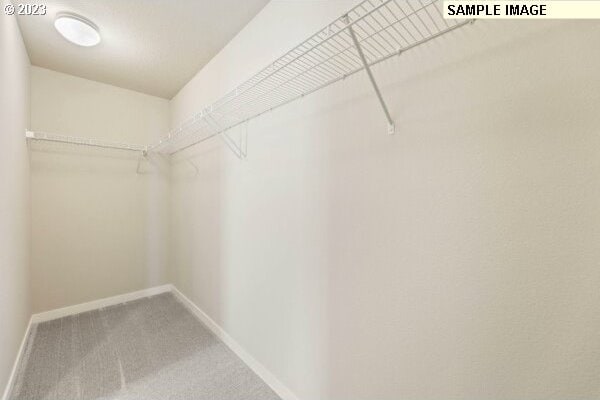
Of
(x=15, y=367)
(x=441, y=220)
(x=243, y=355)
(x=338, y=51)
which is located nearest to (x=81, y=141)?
(x=15, y=367)

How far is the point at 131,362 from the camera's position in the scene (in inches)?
71.5

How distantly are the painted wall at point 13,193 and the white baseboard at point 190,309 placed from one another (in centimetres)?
25

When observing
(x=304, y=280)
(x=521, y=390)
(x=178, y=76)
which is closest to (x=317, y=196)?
(x=304, y=280)

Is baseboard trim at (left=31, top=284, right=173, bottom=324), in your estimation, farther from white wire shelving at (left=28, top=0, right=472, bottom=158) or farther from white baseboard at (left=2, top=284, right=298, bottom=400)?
white wire shelving at (left=28, top=0, right=472, bottom=158)

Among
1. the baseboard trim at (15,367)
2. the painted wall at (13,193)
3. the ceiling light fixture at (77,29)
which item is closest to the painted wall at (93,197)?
the painted wall at (13,193)

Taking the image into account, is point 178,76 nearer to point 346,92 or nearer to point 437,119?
point 346,92

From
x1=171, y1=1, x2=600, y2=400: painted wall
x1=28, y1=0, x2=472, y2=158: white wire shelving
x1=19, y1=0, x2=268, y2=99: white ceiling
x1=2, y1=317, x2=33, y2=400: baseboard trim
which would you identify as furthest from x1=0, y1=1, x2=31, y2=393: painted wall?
x1=171, y1=1, x2=600, y2=400: painted wall

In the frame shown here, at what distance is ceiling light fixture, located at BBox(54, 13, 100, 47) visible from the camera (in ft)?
5.53

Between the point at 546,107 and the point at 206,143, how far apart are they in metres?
2.25

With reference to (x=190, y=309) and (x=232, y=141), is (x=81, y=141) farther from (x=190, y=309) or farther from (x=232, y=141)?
(x=190, y=309)

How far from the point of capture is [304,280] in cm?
139

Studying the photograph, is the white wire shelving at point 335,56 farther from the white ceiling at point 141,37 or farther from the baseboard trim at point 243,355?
the baseboard trim at point 243,355

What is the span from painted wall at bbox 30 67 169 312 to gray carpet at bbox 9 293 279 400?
428 mm

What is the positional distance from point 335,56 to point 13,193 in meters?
2.12
